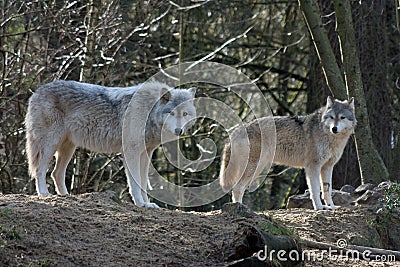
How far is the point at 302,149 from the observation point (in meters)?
9.91

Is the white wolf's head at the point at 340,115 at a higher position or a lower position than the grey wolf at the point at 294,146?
higher

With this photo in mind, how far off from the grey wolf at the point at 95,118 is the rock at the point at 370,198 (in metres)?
2.42

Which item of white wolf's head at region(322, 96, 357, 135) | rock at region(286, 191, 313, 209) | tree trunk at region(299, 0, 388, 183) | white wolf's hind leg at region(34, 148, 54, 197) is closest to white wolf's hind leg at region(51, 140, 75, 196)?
white wolf's hind leg at region(34, 148, 54, 197)

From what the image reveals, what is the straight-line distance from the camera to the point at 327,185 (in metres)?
9.48

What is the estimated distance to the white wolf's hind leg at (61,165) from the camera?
8.79 m

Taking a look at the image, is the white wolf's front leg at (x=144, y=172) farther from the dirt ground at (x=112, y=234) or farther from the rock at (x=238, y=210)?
the rock at (x=238, y=210)

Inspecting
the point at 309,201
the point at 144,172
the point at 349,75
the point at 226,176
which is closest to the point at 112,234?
the point at 144,172

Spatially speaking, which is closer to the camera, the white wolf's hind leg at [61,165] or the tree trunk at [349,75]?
the white wolf's hind leg at [61,165]

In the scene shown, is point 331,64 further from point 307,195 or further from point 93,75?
point 93,75

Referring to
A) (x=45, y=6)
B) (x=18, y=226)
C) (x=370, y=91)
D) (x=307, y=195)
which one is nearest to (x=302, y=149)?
(x=307, y=195)

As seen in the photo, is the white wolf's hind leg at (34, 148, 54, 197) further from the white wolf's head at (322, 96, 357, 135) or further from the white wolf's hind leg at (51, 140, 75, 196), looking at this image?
the white wolf's head at (322, 96, 357, 135)

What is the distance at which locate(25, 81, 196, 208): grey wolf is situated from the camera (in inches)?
A: 322

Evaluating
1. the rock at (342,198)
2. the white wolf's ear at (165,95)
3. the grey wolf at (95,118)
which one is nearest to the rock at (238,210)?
the grey wolf at (95,118)

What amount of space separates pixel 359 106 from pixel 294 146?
1.16 metres
